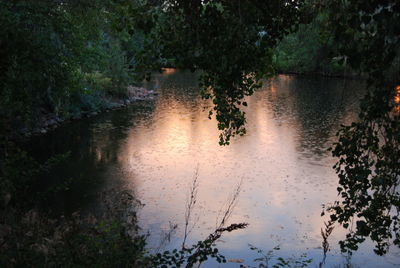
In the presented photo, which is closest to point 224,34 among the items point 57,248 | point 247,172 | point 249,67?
point 249,67

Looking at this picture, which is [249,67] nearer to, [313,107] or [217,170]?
[217,170]

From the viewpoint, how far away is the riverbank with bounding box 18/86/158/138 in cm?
2386

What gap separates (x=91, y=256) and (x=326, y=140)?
61.8 feet

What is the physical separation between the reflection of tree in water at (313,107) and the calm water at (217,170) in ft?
0.31

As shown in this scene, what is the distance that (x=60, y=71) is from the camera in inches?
489

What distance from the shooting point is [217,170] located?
60.0 ft

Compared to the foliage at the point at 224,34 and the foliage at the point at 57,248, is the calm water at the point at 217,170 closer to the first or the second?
the foliage at the point at 224,34

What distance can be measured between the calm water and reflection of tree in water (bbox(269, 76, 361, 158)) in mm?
94

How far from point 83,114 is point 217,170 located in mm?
13773

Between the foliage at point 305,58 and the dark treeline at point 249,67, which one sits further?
the foliage at point 305,58

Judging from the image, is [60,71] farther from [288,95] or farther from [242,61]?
[288,95]

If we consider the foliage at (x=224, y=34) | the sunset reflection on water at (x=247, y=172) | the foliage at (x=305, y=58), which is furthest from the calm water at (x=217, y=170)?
the foliage at (x=305, y=58)

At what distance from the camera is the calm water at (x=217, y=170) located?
12523 millimetres

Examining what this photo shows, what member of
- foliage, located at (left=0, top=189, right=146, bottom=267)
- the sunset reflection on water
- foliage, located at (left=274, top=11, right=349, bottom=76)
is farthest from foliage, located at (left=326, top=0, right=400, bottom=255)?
foliage, located at (left=274, top=11, right=349, bottom=76)
